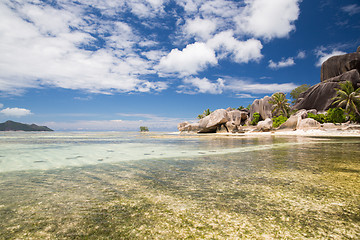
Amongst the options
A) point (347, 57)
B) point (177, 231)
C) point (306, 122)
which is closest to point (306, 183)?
point (177, 231)

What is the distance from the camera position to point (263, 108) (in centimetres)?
5850

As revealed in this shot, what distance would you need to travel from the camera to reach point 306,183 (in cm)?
294

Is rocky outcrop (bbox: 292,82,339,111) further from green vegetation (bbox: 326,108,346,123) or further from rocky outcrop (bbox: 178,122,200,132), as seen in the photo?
rocky outcrop (bbox: 178,122,200,132)

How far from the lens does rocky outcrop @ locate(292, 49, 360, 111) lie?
46.8m

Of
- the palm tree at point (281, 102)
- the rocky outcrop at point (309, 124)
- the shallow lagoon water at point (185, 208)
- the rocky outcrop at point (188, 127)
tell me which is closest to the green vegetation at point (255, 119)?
the palm tree at point (281, 102)

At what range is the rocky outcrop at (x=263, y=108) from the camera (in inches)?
2273

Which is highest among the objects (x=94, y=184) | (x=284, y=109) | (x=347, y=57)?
(x=347, y=57)

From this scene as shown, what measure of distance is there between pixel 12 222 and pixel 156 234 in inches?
57.6

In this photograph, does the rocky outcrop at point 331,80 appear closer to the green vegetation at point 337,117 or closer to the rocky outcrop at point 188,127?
the green vegetation at point 337,117

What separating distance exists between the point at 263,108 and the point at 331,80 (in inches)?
741

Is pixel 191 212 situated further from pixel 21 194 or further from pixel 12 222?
pixel 21 194

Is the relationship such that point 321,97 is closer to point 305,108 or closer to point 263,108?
point 305,108

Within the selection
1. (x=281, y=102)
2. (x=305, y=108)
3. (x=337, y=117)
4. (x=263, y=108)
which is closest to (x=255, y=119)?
(x=263, y=108)

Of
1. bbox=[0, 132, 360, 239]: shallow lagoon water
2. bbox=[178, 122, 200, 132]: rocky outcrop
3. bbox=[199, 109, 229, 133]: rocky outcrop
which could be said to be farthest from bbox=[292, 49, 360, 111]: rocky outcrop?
bbox=[0, 132, 360, 239]: shallow lagoon water
